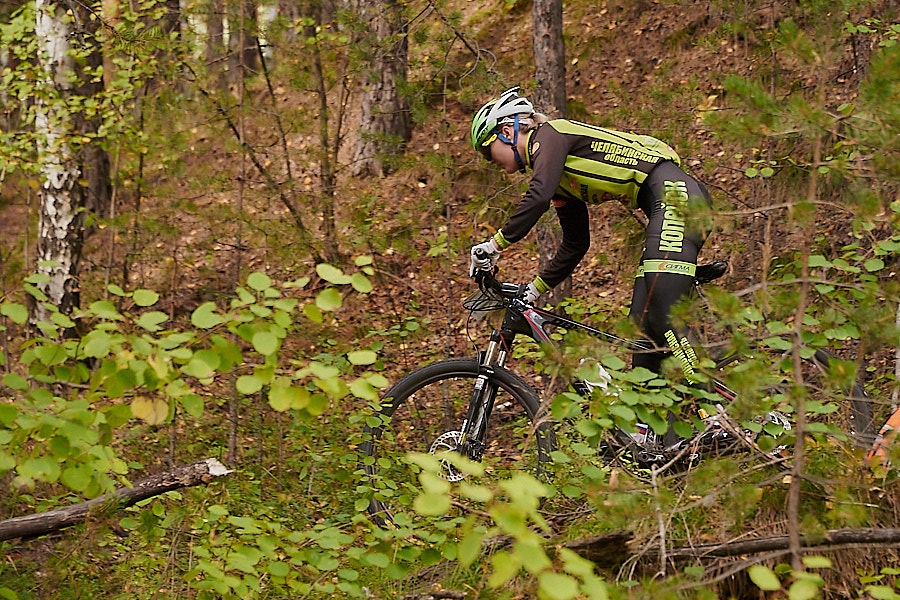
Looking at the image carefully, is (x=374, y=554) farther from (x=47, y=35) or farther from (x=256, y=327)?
(x=47, y=35)

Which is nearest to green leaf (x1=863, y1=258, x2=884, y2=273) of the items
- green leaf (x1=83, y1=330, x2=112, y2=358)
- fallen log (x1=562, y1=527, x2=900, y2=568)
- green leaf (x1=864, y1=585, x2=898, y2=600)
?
fallen log (x1=562, y1=527, x2=900, y2=568)

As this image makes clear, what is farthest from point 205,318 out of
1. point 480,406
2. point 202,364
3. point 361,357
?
point 480,406

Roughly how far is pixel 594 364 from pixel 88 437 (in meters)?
1.69

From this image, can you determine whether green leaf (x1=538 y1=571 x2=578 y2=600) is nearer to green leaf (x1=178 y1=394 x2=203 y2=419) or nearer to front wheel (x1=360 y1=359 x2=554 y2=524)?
green leaf (x1=178 y1=394 x2=203 y2=419)

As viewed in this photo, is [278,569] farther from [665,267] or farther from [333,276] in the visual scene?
[665,267]

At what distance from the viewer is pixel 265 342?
8.01 feet

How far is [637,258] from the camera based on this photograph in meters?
6.43

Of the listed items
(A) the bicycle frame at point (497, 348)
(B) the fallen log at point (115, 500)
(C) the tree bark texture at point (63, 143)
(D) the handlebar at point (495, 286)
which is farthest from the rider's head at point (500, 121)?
(C) the tree bark texture at point (63, 143)

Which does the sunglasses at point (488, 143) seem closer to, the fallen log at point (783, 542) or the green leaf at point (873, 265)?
the green leaf at point (873, 265)

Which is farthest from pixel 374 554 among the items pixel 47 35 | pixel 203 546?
pixel 47 35

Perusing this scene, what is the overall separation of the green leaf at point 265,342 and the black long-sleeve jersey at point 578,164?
7.21 feet

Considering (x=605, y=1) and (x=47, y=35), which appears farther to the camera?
(x=605, y=1)

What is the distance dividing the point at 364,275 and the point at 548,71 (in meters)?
3.37

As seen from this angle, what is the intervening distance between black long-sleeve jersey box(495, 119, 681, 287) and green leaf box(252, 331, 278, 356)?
7.21ft
